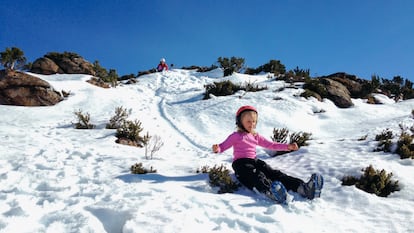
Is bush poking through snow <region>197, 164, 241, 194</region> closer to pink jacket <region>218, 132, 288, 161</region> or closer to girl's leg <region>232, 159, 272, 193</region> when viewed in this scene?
girl's leg <region>232, 159, 272, 193</region>

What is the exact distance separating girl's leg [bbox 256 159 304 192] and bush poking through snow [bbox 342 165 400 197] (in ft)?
2.92

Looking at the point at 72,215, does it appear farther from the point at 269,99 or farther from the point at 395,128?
the point at 269,99

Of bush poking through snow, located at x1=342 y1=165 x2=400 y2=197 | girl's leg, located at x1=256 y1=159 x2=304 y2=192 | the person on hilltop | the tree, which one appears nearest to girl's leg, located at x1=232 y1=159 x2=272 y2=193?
girl's leg, located at x1=256 y1=159 x2=304 y2=192

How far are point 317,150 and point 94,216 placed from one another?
4.64 m

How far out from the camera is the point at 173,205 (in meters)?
3.29

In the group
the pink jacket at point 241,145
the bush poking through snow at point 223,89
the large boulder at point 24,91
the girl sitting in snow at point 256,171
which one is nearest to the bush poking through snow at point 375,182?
the girl sitting in snow at point 256,171

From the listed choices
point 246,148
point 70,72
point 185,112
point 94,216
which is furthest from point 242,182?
point 70,72

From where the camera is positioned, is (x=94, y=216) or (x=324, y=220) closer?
(x=94, y=216)

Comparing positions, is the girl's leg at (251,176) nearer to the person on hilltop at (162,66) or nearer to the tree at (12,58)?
the tree at (12,58)

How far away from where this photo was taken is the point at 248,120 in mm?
4887

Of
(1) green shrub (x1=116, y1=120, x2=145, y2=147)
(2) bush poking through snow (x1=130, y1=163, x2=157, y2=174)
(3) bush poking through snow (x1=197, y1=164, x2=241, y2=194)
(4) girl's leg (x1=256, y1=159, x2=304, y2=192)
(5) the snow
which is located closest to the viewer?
(5) the snow

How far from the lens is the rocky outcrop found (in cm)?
1811

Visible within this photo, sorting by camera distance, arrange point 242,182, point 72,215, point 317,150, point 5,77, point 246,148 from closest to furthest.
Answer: point 72,215, point 242,182, point 246,148, point 317,150, point 5,77

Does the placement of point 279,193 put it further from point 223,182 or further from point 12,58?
point 12,58
